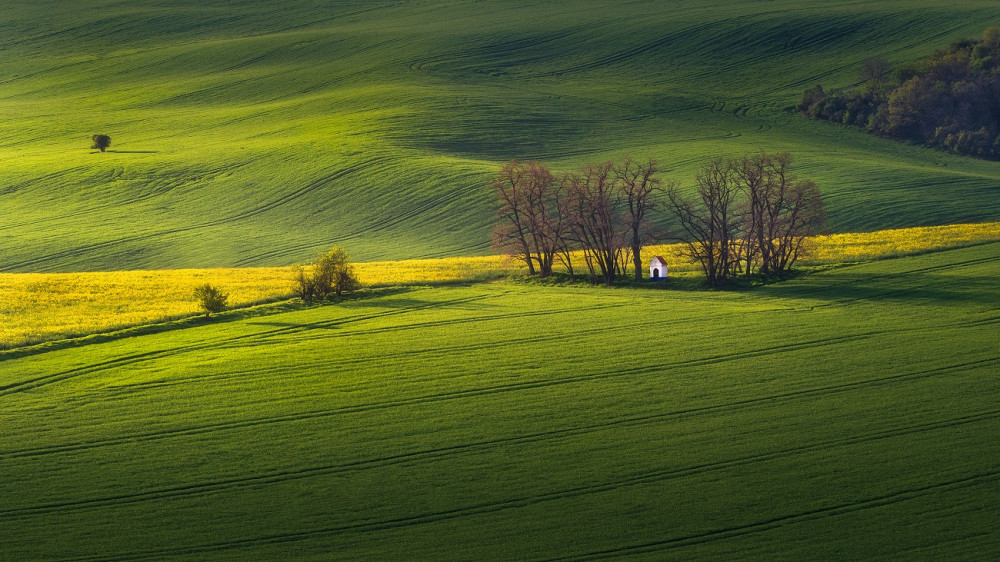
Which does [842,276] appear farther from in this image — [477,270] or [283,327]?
[283,327]

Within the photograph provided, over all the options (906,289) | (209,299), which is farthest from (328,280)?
(906,289)

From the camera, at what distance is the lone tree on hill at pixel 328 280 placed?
115 feet

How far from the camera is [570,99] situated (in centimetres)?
8075

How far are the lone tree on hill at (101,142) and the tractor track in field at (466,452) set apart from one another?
61187 mm

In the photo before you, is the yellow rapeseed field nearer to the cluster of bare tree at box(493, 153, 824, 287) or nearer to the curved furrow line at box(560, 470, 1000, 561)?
the cluster of bare tree at box(493, 153, 824, 287)

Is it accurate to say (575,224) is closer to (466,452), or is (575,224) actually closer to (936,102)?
(466,452)

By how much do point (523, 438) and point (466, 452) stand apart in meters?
1.25

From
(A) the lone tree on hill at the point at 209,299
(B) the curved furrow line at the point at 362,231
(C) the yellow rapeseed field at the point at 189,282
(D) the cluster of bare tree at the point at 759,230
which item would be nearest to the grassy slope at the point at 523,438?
(A) the lone tree on hill at the point at 209,299

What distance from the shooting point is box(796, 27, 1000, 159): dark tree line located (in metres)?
72.4

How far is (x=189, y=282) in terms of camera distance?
40.6m

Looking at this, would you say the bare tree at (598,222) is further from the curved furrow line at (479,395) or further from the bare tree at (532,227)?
the curved furrow line at (479,395)

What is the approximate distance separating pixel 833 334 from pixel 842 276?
9400 mm

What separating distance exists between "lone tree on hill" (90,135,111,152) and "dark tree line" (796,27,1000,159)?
49741mm

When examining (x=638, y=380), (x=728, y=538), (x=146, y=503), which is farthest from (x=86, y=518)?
(x=638, y=380)
